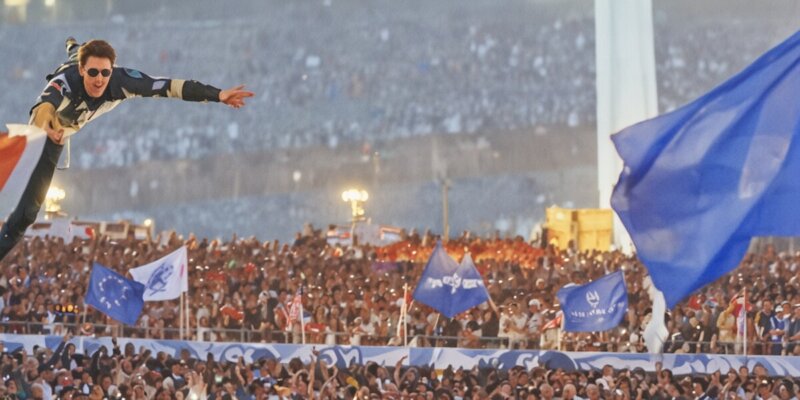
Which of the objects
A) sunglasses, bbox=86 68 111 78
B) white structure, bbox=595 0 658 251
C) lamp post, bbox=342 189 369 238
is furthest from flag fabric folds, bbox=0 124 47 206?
white structure, bbox=595 0 658 251

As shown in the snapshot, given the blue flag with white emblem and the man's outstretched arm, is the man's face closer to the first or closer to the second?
the man's outstretched arm

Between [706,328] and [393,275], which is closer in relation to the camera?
[706,328]

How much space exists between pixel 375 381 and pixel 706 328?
5.31 meters

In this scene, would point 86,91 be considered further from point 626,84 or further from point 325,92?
point 325,92

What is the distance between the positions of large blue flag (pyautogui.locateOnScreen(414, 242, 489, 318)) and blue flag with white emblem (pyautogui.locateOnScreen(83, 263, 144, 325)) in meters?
4.66

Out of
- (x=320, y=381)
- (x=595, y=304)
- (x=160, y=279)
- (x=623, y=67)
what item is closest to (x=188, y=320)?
(x=160, y=279)

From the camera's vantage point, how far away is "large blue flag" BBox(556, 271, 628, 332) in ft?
75.6

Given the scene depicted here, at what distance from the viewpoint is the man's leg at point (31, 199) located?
11070 millimetres

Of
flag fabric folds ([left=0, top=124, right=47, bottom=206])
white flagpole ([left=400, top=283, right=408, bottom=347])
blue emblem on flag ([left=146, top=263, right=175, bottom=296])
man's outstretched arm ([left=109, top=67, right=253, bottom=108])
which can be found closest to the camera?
flag fabric folds ([left=0, top=124, right=47, bottom=206])

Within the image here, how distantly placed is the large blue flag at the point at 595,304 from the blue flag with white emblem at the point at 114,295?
711 centimetres

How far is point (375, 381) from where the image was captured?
22.4 m

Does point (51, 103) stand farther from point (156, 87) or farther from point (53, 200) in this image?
point (53, 200)

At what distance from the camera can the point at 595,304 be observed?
2316cm

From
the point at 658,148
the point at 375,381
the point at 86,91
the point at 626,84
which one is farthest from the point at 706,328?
the point at 626,84
